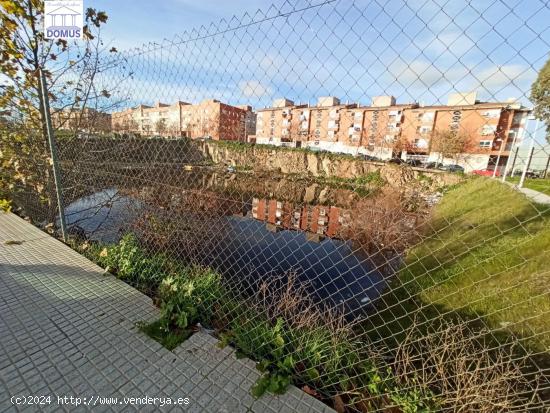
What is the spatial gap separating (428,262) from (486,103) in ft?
21.6

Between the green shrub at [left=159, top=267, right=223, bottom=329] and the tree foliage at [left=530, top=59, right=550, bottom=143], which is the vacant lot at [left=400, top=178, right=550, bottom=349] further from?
the green shrub at [left=159, top=267, right=223, bottom=329]

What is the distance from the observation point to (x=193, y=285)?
2.66 m

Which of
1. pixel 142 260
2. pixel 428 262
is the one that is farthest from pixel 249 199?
pixel 428 262

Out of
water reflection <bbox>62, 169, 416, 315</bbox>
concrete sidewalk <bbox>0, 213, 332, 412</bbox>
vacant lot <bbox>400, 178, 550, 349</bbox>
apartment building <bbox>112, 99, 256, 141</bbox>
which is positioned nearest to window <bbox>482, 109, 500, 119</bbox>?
water reflection <bbox>62, 169, 416, 315</bbox>

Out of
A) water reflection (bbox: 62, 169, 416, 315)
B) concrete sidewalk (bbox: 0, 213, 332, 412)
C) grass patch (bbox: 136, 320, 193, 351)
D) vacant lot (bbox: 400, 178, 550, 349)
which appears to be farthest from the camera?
vacant lot (bbox: 400, 178, 550, 349)

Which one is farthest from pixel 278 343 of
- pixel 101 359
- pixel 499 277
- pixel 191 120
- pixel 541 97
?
pixel 499 277

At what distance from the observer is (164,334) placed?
2266 millimetres

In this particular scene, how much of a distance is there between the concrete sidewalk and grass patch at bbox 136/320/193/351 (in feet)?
0.14

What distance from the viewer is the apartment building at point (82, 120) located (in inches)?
151

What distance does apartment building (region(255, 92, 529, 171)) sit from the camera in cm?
118

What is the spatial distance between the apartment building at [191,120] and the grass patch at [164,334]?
1851 millimetres

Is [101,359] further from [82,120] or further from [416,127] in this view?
[82,120]

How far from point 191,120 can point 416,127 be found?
2425 mm

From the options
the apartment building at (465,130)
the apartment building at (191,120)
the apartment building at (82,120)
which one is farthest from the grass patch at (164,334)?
the apartment building at (82,120)
